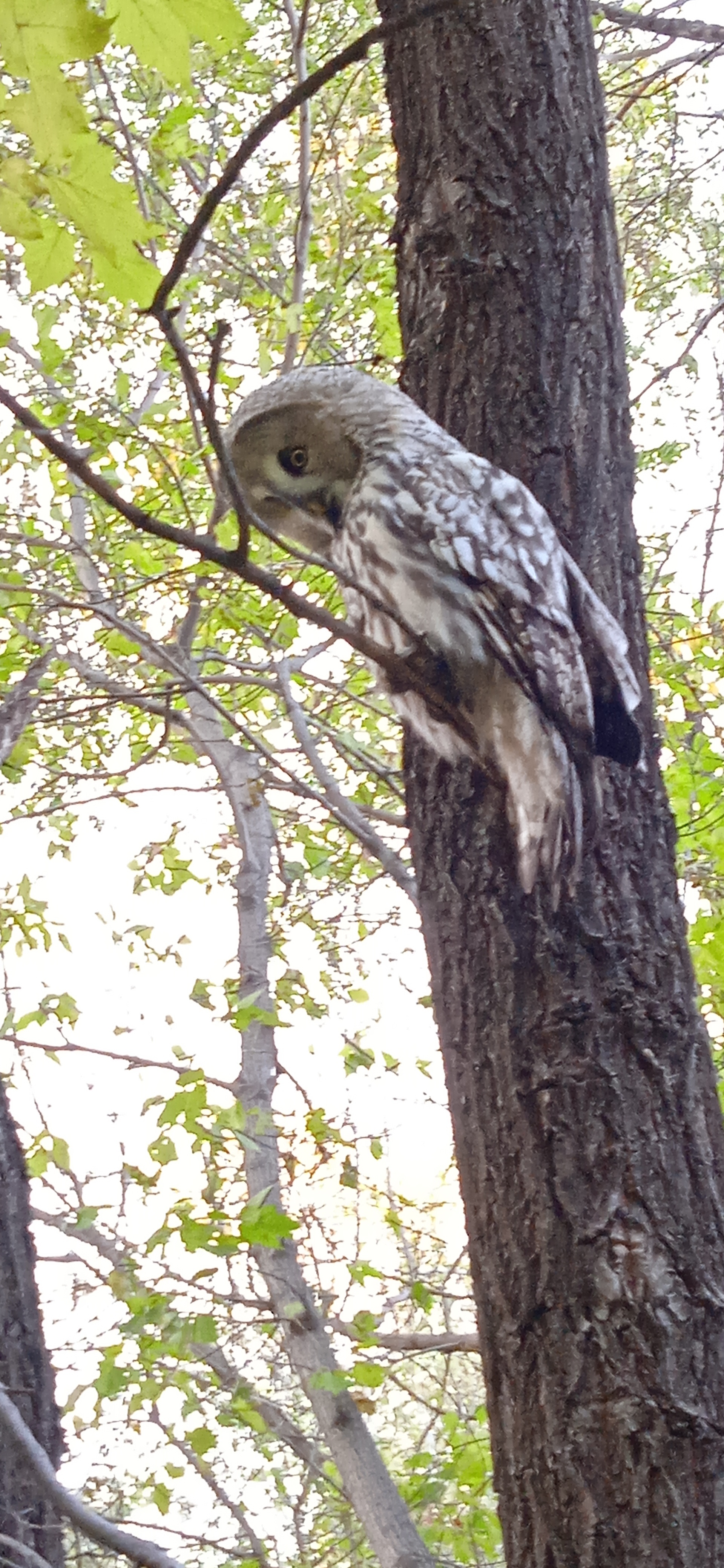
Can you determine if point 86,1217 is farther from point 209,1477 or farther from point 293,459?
point 293,459

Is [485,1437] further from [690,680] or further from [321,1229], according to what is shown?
[690,680]

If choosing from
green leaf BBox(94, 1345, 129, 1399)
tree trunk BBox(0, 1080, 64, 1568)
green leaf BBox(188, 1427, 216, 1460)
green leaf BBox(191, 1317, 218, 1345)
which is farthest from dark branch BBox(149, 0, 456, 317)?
green leaf BBox(188, 1427, 216, 1460)

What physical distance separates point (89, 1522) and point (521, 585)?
1415 millimetres

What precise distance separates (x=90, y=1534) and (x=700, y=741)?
9.19ft

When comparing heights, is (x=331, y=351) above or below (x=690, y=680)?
above

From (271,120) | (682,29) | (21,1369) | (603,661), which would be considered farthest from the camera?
(682,29)

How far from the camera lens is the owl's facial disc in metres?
2.54

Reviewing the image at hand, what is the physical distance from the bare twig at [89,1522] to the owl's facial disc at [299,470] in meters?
1.62

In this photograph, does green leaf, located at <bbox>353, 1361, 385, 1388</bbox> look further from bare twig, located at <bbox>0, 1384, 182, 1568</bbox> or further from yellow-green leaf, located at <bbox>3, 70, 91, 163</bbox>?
yellow-green leaf, located at <bbox>3, 70, 91, 163</bbox>

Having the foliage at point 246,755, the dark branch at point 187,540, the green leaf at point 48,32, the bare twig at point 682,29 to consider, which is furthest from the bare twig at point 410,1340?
the bare twig at point 682,29

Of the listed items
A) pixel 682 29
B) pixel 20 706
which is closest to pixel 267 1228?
pixel 20 706

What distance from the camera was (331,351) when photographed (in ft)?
13.5

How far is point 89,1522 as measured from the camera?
1643 millimetres

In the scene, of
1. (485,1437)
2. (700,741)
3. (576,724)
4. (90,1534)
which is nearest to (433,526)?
(576,724)
